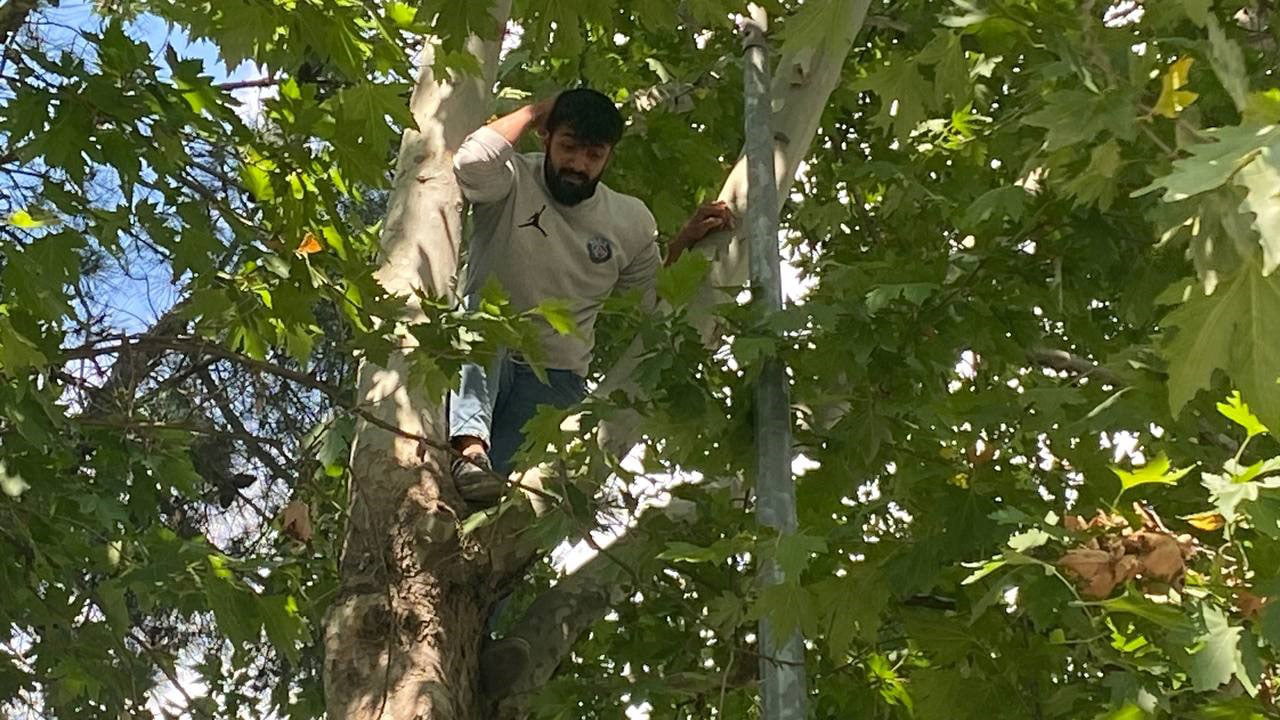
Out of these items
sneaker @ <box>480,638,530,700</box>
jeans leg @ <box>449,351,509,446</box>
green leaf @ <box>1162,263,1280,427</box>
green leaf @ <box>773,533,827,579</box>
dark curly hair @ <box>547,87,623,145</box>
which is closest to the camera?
green leaf @ <box>1162,263,1280,427</box>

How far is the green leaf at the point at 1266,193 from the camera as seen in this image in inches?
60.5

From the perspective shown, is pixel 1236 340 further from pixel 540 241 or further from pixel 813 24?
pixel 540 241

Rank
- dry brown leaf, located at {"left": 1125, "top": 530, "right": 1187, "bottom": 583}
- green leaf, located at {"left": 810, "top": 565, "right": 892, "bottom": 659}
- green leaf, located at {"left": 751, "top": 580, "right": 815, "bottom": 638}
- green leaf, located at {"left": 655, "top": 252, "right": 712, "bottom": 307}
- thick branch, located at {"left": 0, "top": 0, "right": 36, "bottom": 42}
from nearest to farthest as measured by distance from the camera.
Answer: dry brown leaf, located at {"left": 1125, "top": 530, "right": 1187, "bottom": 583}
green leaf, located at {"left": 751, "top": 580, "right": 815, "bottom": 638}
green leaf, located at {"left": 810, "top": 565, "right": 892, "bottom": 659}
green leaf, located at {"left": 655, "top": 252, "right": 712, "bottom": 307}
thick branch, located at {"left": 0, "top": 0, "right": 36, "bottom": 42}

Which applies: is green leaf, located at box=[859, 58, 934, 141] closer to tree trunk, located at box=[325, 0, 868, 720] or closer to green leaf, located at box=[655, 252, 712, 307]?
tree trunk, located at box=[325, 0, 868, 720]

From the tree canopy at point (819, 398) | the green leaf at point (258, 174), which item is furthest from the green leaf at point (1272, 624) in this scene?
the green leaf at point (258, 174)

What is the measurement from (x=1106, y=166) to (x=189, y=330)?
4265mm

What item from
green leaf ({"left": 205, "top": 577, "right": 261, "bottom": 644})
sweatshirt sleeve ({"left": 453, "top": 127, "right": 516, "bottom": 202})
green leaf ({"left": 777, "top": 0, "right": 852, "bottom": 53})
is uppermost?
sweatshirt sleeve ({"left": 453, "top": 127, "right": 516, "bottom": 202})

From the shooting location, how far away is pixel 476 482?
361 cm

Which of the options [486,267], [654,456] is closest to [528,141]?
[486,267]

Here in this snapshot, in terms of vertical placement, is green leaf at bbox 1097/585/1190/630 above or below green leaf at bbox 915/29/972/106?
below

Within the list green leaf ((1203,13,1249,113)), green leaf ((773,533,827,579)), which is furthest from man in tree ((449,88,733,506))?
green leaf ((1203,13,1249,113))

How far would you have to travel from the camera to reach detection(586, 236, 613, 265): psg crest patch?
407 cm

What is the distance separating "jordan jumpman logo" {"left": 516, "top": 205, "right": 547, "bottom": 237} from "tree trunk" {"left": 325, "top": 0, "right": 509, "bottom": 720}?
0.69 ft

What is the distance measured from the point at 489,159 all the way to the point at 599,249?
0.44m
